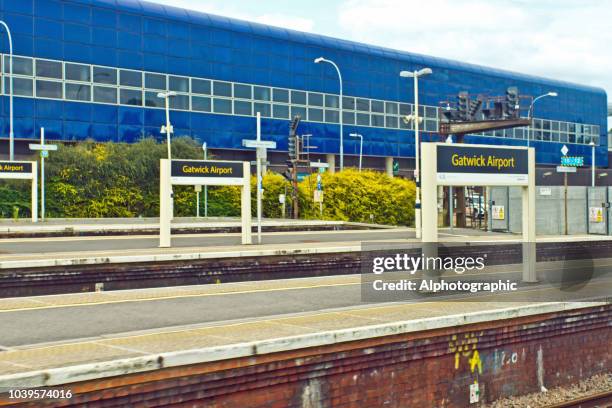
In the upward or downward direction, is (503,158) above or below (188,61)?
below

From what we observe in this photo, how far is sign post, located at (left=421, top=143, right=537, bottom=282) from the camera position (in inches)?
542

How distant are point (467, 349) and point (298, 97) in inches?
2086

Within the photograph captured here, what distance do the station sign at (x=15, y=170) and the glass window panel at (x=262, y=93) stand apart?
89.2 ft

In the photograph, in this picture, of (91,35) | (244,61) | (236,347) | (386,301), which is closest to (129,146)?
(91,35)

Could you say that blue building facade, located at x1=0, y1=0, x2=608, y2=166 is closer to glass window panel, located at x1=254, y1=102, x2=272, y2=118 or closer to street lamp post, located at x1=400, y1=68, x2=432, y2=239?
glass window panel, located at x1=254, y1=102, x2=272, y2=118

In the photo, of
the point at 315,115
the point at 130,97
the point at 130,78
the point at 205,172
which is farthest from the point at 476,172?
the point at 315,115

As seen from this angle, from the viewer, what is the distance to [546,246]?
920 inches

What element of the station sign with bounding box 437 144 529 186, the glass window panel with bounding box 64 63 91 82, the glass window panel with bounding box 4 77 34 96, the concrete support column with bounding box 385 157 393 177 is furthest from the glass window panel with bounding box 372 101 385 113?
the station sign with bounding box 437 144 529 186

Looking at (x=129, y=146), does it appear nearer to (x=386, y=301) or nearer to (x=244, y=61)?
(x=244, y=61)

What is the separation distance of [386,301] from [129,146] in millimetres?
38082

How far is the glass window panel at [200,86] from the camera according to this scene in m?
56.2

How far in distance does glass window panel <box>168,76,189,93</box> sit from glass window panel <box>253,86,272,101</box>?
5.86 metres

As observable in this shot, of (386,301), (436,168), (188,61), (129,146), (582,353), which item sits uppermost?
(188,61)

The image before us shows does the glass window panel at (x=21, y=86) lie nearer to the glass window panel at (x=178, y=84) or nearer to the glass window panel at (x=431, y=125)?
the glass window panel at (x=178, y=84)
